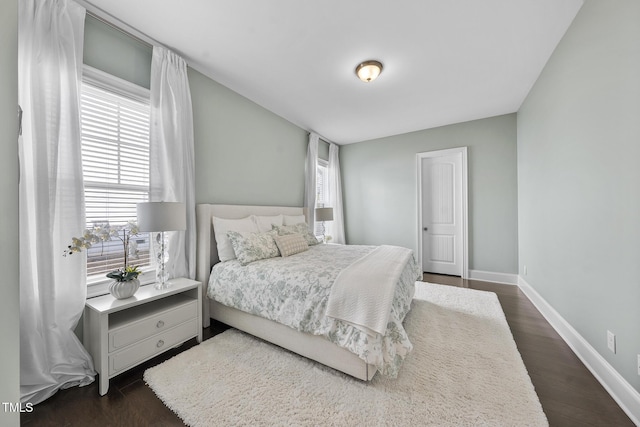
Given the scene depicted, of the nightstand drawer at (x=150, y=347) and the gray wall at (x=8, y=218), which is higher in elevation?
the gray wall at (x=8, y=218)

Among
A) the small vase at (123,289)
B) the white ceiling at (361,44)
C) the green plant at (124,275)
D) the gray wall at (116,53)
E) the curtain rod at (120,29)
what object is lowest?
the small vase at (123,289)

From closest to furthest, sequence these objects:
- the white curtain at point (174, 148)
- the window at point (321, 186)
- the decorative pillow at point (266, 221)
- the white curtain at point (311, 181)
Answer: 1. the white curtain at point (174, 148)
2. the decorative pillow at point (266, 221)
3. the white curtain at point (311, 181)
4. the window at point (321, 186)

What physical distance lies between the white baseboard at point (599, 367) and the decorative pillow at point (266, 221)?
3137 mm

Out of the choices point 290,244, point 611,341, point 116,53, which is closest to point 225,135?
point 116,53

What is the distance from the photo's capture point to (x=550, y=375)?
171 cm

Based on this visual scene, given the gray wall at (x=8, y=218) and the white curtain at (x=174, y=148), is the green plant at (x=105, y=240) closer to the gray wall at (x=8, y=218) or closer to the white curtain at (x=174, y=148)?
the white curtain at (x=174, y=148)

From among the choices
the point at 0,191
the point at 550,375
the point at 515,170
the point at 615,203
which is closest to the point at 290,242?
the point at 0,191

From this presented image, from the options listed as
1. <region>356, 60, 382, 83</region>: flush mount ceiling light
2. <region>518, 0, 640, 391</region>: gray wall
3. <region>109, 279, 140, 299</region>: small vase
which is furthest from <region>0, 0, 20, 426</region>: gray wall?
<region>518, 0, 640, 391</region>: gray wall

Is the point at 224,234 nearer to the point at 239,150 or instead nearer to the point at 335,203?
the point at 239,150

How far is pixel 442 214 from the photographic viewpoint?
180 inches

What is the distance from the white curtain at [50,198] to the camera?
150 centimetres

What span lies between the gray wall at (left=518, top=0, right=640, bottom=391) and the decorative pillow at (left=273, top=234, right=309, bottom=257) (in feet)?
8.39

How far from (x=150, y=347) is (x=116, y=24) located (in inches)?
106

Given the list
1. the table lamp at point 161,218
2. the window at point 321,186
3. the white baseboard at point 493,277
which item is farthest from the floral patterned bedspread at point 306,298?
the window at point 321,186
